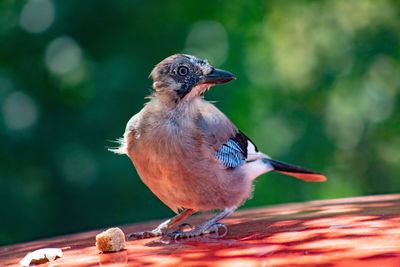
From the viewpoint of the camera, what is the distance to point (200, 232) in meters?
3.16

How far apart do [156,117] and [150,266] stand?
55.6 inches

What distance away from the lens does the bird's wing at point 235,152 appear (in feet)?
11.6

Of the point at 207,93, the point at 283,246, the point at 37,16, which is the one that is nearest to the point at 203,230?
the point at 283,246

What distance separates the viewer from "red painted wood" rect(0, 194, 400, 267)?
200 centimetres

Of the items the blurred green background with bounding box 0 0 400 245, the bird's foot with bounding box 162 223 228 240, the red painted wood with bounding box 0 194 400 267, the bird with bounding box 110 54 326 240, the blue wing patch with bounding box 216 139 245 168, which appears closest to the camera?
the red painted wood with bounding box 0 194 400 267

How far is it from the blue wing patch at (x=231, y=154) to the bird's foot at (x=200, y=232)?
45 cm

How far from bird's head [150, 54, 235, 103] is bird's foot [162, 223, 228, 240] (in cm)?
86

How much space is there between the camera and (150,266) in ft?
7.07

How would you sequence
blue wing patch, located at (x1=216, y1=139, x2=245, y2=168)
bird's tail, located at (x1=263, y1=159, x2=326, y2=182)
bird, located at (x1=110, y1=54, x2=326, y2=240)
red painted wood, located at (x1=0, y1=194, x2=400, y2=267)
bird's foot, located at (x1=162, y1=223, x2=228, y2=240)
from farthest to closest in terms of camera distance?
bird's tail, located at (x1=263, y1=159, x2=326, y2=182)
blue wing patch, located at (x1=216, y1=139, x2=245, y2=168)
bird, located at (x1=110, y1=54, x2=326, y2=240)
bird's foot, located at (x1=162, y1=223, x2=228, y2=240)
red painted wood, located at (x1=0, y1=194, x2=400, y2=267)

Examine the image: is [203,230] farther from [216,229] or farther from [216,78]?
[216,78]

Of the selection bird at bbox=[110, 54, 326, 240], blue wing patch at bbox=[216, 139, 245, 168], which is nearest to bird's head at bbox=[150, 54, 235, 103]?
bird at bbox=[110, 54, 326, 240]

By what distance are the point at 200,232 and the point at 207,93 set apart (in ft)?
19.1

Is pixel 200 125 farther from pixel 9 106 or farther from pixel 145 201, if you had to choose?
pixel 9 106

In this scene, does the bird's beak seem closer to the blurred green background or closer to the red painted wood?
the red painted wood
